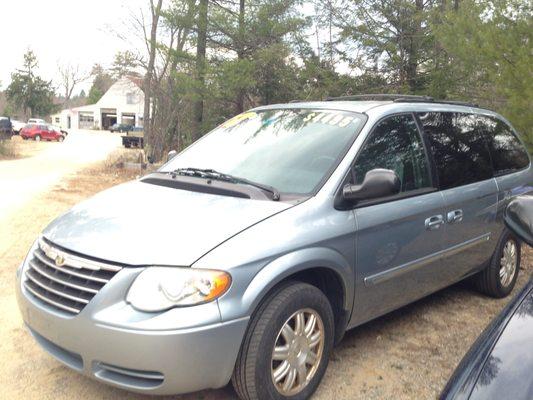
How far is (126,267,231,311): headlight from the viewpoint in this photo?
2.54 meters

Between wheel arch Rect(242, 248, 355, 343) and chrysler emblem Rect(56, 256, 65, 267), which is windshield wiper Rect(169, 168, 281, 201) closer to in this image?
wheel arch Rect(242, 248, 355, 343)

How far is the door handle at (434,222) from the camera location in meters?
3.79

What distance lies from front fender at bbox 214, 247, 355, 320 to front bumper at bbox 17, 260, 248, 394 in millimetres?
61

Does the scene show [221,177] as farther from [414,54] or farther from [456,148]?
[414,54]

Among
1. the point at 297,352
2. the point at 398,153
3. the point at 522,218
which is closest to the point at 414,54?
the point at 398,153

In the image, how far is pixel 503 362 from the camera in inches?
Result: 65.2

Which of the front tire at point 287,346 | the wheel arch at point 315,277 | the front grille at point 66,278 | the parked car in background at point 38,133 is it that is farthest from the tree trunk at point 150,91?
the parked car in background at point 38,133

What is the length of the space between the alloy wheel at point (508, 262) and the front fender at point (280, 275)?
241 centimetres

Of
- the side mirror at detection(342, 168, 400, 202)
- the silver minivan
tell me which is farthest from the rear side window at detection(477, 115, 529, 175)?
the side mirror at detection(342, 168, 400, 202)

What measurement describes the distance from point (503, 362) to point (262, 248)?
136 centimetres

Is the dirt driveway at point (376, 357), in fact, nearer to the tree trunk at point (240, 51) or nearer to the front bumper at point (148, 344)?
the front bumper at point (148, 344)

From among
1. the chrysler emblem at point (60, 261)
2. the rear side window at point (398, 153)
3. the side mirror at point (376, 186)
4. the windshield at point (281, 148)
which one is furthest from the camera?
the rear side window at point (398, 153)

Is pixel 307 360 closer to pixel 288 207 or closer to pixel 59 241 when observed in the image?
pixel 288 207

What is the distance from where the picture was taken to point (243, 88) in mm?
14797
